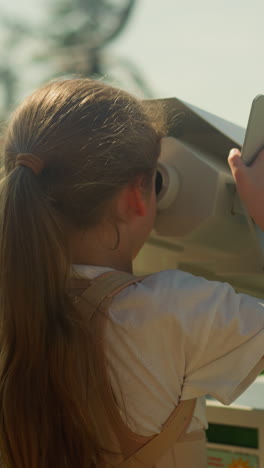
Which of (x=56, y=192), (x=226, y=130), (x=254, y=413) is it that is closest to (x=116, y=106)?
(x=56, y=192)

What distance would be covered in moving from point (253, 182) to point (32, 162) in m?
0.38

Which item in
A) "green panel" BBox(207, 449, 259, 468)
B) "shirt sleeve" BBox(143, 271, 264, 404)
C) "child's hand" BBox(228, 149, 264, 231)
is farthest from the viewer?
"green panel" BBox(207, 449, 259, 468)

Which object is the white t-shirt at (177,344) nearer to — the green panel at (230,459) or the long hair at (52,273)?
the long hair at (52,273)

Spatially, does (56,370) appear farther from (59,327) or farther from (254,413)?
(254,413)

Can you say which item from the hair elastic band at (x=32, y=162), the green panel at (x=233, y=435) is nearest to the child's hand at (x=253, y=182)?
the hair elastic band at (x=32, y=162)

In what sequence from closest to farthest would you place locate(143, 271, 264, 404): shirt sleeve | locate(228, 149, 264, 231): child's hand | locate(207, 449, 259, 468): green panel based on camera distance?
locate(143, 271, 264, 404): shirt sleeve → locate(228, 149, 264, 231): child's hand → locate(207, 449, 259, 468): green panel

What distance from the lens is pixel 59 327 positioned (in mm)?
1126

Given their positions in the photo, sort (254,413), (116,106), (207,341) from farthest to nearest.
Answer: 1. (254,413)
2. (116,106)
3. (207,341)

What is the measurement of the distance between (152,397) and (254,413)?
369mm

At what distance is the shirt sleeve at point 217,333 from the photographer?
1.08m

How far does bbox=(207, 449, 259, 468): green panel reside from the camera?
1.38m

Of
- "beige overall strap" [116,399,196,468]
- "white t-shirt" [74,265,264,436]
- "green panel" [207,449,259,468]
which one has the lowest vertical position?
"green panel" [207,449,259,468]

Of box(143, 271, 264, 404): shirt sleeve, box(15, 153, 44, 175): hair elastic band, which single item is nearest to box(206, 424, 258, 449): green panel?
box(143, 271, 264, 404): shirt sleeve

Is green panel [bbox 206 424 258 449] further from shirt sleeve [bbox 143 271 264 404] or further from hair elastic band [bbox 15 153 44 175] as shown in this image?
hair elastic band [bbox 15 153 44 175]
